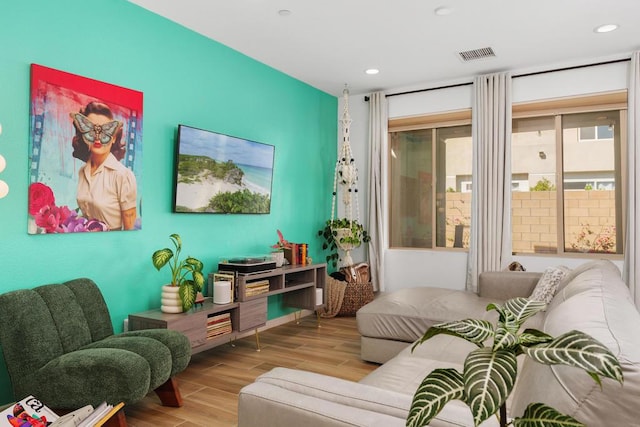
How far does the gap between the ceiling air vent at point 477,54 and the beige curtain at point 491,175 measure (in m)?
0.56

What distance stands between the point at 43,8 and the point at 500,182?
4420 millimetres

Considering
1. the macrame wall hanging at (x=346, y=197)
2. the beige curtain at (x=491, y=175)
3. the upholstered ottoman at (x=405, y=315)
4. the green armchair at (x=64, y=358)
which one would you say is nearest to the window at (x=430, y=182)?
the beige curtain at (x=491, y=175)

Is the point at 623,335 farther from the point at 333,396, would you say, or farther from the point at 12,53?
the point at 12,53

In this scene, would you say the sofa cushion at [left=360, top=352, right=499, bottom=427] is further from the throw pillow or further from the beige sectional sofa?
the throw pillow

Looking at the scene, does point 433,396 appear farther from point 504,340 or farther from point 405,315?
point 405,315

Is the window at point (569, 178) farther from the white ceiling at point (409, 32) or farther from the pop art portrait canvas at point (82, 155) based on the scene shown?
the pop art portrait canvas at point (82, 155)

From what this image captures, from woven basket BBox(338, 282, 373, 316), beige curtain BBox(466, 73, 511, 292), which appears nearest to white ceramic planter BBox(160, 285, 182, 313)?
woven basket BBox(338, 282, 373, 316)

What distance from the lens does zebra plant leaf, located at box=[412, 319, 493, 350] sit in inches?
29.8

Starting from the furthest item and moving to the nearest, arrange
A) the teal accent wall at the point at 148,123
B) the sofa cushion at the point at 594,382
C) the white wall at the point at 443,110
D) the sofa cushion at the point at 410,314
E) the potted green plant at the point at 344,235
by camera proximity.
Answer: the potted green plant at the point at 344,235 → the white wall at the point at 443,110 → the sofa cushion at the point at 410,314 → the teal accent wall at the point at 148,123 → the sofa cushion at the point at 594,382

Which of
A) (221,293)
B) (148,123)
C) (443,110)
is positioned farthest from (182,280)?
(443,110)

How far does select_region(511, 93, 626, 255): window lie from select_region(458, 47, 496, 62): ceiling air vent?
99 cm

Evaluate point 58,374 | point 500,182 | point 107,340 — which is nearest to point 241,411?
point 58,374

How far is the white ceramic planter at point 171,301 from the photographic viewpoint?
3.21m

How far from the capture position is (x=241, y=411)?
1.33 meters
